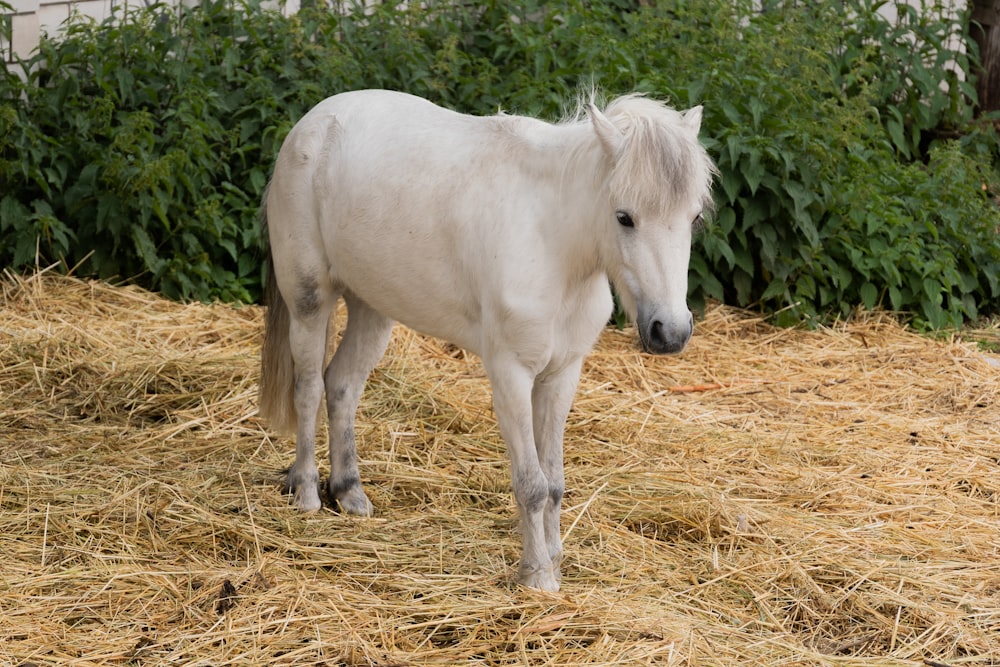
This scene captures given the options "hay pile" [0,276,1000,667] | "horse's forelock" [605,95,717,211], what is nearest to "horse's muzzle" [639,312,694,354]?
"horse's forelock" [605,95,717,211]

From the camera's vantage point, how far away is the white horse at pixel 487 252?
3197mm

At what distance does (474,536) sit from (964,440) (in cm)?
238

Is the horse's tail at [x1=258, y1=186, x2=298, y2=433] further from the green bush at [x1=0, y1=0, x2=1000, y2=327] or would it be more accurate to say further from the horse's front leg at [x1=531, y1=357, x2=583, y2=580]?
the green bush at [x1=0, y1=0, x2=1000, y2=327]

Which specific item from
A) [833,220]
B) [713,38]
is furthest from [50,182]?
[833,220]

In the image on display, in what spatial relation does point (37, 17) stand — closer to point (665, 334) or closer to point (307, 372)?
point (307, 372)

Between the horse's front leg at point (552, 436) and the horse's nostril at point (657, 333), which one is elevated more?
the horse's nostril at point (657, 333)

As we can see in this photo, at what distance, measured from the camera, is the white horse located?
10.5ft

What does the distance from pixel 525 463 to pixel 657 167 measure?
1.02 metres

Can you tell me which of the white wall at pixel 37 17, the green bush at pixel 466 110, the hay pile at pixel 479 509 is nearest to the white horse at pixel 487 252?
the hay pile at pixel 479 509

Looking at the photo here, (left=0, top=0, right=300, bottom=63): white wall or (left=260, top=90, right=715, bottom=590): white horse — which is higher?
(left=0, top=0, right=300, bottom=63): white wall

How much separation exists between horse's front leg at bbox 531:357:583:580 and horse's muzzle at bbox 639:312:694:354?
60cm

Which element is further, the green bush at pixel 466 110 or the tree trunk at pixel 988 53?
the tree trunk at pixel 988 53

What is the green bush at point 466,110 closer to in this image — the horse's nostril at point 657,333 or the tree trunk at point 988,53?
the tree trunk at point 988,53

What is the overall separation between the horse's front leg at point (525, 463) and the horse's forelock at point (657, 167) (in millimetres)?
667
